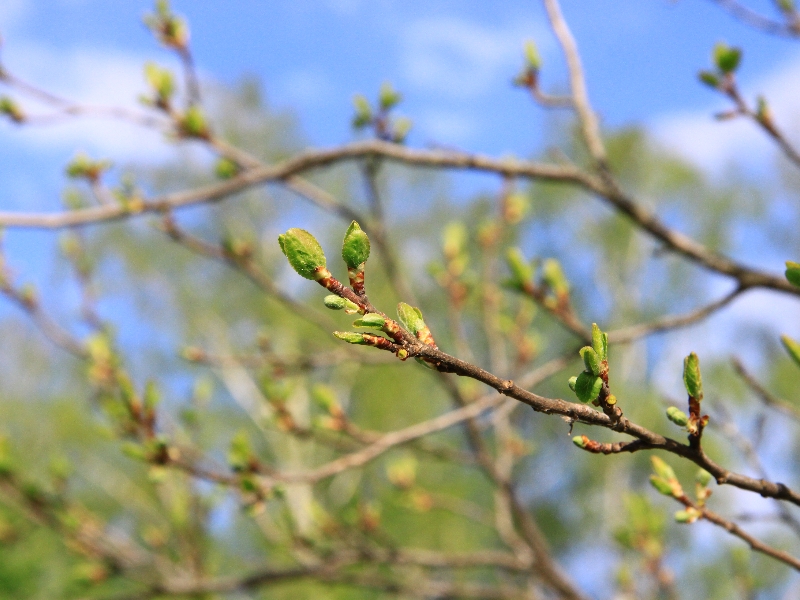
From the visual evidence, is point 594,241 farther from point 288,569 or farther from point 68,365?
point 288,569

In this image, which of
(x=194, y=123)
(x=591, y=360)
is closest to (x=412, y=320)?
(x=591, y=360)

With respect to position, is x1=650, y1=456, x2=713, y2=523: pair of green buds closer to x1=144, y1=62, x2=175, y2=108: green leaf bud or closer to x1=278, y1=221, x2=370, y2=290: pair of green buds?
x1=278, y1=221, x2=370, y2=290: pair of green buds

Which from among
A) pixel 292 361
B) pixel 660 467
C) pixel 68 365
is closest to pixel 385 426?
pixel 68 365

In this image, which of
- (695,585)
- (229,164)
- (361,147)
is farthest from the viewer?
(695,585)

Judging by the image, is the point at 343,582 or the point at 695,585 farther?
the point at 695,585

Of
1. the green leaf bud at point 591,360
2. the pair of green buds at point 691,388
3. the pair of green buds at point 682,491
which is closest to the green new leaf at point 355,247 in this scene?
Answer: the green leaf bud at point 591,360

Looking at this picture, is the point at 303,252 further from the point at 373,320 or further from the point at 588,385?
the point at 588,385

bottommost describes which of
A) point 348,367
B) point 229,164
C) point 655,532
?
point 655,532
